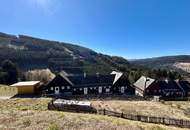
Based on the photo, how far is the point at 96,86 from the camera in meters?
51.2

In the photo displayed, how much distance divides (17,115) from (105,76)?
3383cm

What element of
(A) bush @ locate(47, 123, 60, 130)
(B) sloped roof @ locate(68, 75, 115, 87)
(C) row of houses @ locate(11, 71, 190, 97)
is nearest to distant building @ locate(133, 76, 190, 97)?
(C) row of houses @ locate(11, 71, 190, 97)

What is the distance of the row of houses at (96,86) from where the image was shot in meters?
47.6

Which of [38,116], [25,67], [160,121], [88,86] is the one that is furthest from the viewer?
[25,67]

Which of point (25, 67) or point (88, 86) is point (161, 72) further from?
point (25, 67)

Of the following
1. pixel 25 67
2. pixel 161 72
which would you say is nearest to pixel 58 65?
pixel 25 67

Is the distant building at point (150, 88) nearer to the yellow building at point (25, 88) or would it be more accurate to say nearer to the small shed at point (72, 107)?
the yellow building at point (25, 88)

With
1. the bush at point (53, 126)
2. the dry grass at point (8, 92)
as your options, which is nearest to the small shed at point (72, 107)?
the bush at point (53, 126)

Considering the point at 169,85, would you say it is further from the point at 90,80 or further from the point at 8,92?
the point at 8,92

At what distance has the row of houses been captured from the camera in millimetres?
47625

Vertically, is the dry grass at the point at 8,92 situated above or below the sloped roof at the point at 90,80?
below

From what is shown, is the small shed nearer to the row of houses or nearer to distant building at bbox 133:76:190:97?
the row of houses

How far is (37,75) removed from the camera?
69125 mm

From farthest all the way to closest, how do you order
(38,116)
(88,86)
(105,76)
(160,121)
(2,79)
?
(2,79)
(105,76)
(88,86)
(160,121)
(38,116)
